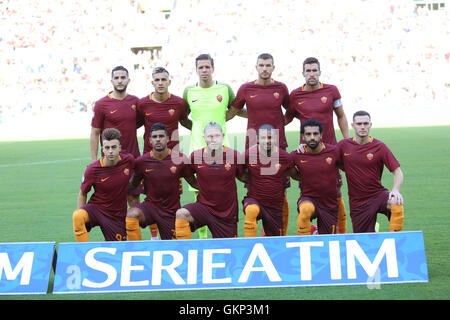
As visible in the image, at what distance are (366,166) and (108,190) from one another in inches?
77.7

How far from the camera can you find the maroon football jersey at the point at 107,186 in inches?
A: 185

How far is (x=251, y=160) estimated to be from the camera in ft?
16.0

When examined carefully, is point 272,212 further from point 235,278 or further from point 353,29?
point 353,29

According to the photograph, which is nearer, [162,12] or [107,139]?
[107,139]

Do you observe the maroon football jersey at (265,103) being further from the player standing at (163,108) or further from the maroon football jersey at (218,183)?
the maroon football jersey at (218,183)

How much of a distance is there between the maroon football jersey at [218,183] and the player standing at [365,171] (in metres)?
0.90

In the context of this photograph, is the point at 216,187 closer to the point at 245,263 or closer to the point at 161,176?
the point at 161,176

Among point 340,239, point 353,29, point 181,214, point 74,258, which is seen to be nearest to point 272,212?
point 181,214

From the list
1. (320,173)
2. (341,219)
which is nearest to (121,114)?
(320,173)

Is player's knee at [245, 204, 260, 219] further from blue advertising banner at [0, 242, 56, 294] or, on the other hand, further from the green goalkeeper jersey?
blue advertising banner at [0, 242, 56, 294]

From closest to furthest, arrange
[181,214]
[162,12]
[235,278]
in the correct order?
[235,278]
[181,214]
[162,12]

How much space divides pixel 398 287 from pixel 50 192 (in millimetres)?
6221

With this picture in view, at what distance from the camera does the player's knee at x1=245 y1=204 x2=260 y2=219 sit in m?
4.65

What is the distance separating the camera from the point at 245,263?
3705 millimetres
